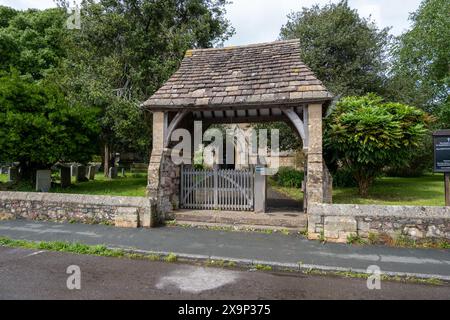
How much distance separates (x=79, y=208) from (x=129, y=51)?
9.06m

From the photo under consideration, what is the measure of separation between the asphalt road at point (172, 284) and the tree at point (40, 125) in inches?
309

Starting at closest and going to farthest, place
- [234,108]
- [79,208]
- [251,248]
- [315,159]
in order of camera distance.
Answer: [251,248], [315,159], [79,208], [234,108]

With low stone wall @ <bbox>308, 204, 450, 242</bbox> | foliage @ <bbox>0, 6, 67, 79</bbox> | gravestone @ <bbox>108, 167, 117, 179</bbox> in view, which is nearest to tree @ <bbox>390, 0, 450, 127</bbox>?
low stone wall @ <bbox>308, 204, 450, 242</bbox>

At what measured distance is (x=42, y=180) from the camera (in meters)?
12.6

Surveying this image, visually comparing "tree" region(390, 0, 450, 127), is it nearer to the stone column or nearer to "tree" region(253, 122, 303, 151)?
"tree" region(253, 122, 303, 151)

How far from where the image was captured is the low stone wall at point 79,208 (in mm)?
7904

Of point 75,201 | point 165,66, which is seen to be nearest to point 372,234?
point 75,201

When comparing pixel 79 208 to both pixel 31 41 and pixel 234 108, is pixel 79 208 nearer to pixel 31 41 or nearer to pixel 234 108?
pixel 234 108

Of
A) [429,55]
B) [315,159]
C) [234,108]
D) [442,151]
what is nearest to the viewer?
[442,151]

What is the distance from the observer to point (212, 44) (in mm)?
16500

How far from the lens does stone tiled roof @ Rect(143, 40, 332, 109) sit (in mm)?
8094

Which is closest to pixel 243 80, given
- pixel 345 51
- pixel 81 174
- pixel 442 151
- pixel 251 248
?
pixel 251 248

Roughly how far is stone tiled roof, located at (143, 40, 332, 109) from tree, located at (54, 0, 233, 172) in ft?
14.1

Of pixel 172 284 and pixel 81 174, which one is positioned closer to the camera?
pixel 172 284
